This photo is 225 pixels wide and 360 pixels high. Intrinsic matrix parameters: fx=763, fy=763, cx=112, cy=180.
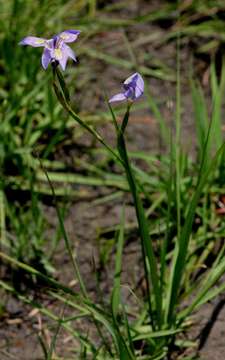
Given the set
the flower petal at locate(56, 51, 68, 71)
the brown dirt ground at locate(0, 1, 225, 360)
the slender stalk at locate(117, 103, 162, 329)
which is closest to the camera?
the flower petal at locate(56, 51, 68, 71)

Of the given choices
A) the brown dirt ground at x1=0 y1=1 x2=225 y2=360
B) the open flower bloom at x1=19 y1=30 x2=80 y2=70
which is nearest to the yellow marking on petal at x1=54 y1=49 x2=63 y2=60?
the open flower bloom at x1=19 y1=30 x2=80 y2=70

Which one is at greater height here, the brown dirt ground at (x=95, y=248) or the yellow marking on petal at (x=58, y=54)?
the yellow marking on petal at (x=58, y=54)

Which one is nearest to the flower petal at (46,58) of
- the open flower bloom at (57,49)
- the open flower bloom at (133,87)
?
the open flower bloom at (57,49)

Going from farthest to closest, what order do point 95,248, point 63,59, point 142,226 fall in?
1. point 95,248
2. point 142,226
3. point 63,59

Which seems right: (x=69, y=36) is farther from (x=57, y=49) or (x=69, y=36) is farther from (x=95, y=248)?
(x=95, y=248)

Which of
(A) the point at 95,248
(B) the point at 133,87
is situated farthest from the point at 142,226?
(A) the point at 95,248

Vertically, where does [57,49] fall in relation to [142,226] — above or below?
above

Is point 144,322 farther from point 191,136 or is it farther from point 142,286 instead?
point 191,136

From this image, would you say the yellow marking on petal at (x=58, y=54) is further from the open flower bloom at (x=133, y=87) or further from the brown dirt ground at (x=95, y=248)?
the brown dirt ground at (x=95, y=248)

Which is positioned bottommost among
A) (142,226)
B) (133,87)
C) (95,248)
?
(95,248)

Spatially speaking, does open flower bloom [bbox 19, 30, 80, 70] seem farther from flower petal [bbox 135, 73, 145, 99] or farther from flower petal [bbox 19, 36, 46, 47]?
flower petal [bbox 135, 73, 145, 99]

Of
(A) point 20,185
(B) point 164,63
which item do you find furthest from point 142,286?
(B) point 164,63

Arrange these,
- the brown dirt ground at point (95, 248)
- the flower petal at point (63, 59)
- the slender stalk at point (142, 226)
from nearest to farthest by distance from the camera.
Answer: the flower petal at point (63, 59) → the slender stalk at point (142, 226) → the brown dirt ground at point (95, 248)
